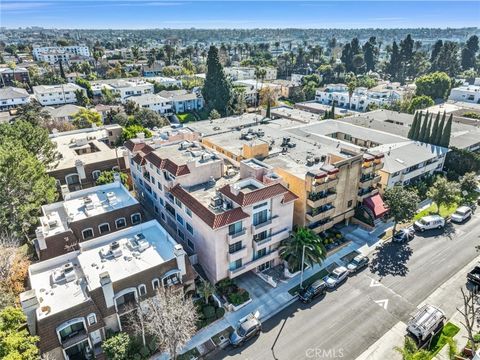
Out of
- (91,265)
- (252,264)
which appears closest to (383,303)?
(252,264)

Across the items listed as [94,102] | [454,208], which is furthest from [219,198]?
[94,102]

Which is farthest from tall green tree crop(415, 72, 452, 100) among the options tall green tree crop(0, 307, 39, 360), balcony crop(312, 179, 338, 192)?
tall green tree crop(0, 307, 39, 360)

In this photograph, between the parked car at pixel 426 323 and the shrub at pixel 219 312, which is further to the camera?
the shrub at pixel 219 312

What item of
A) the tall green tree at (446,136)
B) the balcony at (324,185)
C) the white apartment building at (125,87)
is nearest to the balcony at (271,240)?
the balcony at (324,185)

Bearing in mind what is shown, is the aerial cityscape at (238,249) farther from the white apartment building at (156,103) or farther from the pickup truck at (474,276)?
the white apartment building at (156,103)

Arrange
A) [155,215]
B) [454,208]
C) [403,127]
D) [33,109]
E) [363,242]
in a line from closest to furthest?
[363,242]
[155,215]
[454,208]
[403,127]
[33,109]

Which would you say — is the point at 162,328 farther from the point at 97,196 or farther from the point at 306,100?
the point at 306,100
